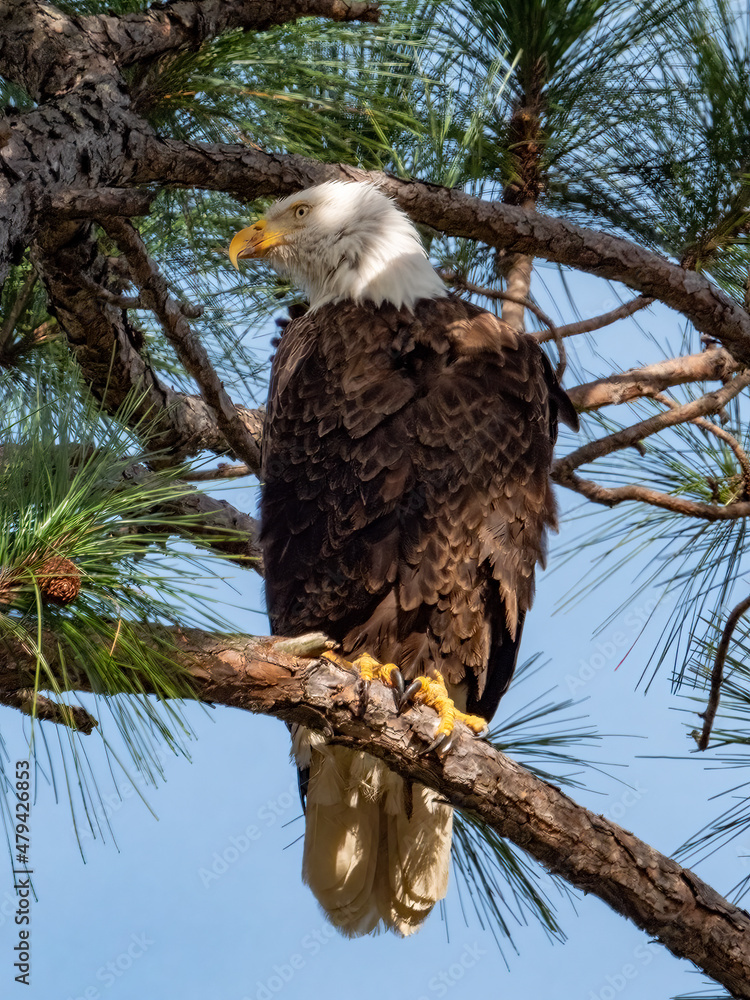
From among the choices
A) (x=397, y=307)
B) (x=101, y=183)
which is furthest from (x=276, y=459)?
(x=101, y=183)

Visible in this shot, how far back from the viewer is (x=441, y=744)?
→ 6.63 ft

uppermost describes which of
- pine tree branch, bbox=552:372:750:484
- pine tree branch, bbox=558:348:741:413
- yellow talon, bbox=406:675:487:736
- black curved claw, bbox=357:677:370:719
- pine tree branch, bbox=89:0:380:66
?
pine tree branch, bbox=89:0:380:66

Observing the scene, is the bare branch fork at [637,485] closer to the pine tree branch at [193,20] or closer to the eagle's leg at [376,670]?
the eagle's leg at [376,670]

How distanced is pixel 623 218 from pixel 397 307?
3.46ft

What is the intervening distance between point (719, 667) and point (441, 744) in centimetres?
71

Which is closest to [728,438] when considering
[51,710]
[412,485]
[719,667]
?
[719,667]

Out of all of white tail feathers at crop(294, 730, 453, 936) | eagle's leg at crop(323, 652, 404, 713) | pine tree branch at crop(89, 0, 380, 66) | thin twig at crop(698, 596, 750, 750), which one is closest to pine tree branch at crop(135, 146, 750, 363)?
pine tree branch at crop(89, 0, 380, 66)

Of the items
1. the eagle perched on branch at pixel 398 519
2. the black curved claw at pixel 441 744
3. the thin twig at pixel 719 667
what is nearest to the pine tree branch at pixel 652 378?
the eagle perched on branch at pixel 398 519

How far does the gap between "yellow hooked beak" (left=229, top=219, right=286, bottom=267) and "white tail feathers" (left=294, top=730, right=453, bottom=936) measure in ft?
4.44

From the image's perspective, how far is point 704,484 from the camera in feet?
10.1

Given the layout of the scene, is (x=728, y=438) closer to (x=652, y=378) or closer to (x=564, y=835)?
(x=652, y=378)

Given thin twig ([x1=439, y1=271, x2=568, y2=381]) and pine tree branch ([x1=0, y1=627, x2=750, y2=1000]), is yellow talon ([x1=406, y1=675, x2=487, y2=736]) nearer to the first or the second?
pine tree branch ([x1=0, y1=627, x2=750, y2=1000])

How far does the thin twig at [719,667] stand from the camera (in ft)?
7.52

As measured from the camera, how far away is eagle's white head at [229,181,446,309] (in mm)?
2744
